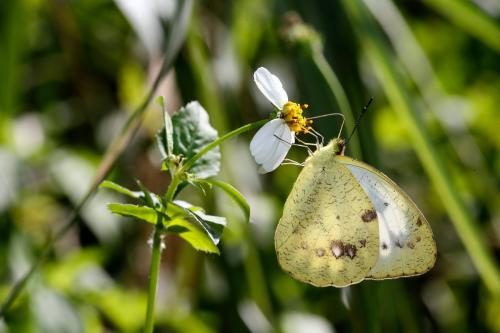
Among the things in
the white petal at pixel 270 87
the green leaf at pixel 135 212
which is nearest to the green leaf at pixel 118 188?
the green leaf at pixel 135 212

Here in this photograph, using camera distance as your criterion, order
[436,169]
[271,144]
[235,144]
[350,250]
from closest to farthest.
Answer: [271,144]
[350,250]
[436,169]
[235,144]

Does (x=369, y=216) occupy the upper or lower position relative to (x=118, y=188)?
lower

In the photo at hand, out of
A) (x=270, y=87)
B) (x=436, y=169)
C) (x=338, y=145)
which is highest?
(x=270, y=87)

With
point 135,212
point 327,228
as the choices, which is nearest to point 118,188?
point 135,212

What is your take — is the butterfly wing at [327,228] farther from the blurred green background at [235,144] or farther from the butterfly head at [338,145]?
the blurred green background at [235,144]

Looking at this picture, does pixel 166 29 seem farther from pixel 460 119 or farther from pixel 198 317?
pixel 460 119

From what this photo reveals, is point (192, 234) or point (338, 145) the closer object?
point (192, 234)

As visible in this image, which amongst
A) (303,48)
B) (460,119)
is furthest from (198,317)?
(460,119)

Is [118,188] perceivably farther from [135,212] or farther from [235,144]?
[235,144]

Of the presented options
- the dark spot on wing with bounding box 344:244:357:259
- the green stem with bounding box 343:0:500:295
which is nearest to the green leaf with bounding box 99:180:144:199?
the dark spot on wing with bounding box 344:244:357:259
